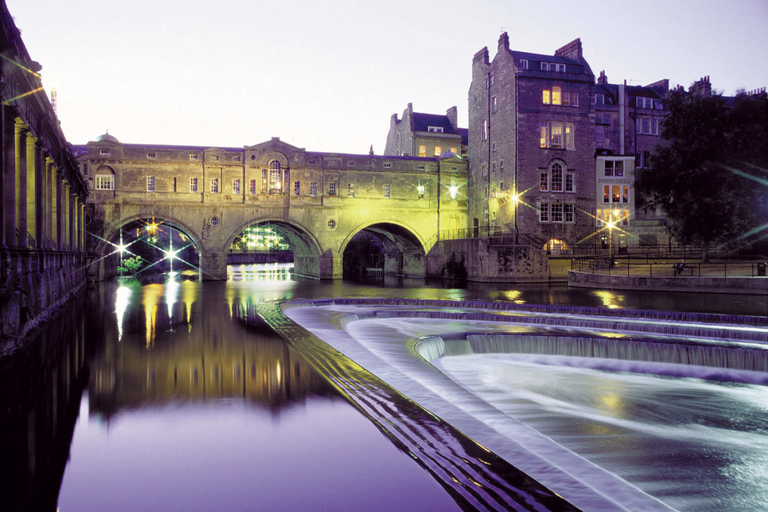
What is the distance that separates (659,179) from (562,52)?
1896 centimetres

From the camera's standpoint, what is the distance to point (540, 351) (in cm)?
1405

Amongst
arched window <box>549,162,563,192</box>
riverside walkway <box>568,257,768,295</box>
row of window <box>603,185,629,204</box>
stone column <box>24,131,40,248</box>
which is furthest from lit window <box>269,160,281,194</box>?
stone column <box>24,131,40,248</box>

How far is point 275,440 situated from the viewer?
646 cm

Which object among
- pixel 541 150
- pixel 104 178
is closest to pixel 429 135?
pixel 541 150

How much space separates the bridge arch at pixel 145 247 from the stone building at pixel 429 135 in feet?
75.9

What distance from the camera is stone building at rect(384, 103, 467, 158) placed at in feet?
188

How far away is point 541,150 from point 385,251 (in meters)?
20.5

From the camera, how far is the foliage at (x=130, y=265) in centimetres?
4825

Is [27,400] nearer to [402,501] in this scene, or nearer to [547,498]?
[402,501]

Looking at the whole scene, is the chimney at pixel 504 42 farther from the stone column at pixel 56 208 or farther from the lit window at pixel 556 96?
the stone column at pixel 56 208

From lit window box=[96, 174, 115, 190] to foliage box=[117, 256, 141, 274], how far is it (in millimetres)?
10716

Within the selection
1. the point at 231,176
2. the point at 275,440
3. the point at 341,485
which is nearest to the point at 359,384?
the point at 275,440

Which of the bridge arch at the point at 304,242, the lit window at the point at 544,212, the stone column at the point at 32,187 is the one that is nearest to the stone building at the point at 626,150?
the lit window at the point at 544,212

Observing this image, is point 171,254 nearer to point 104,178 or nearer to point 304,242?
point 304,242
